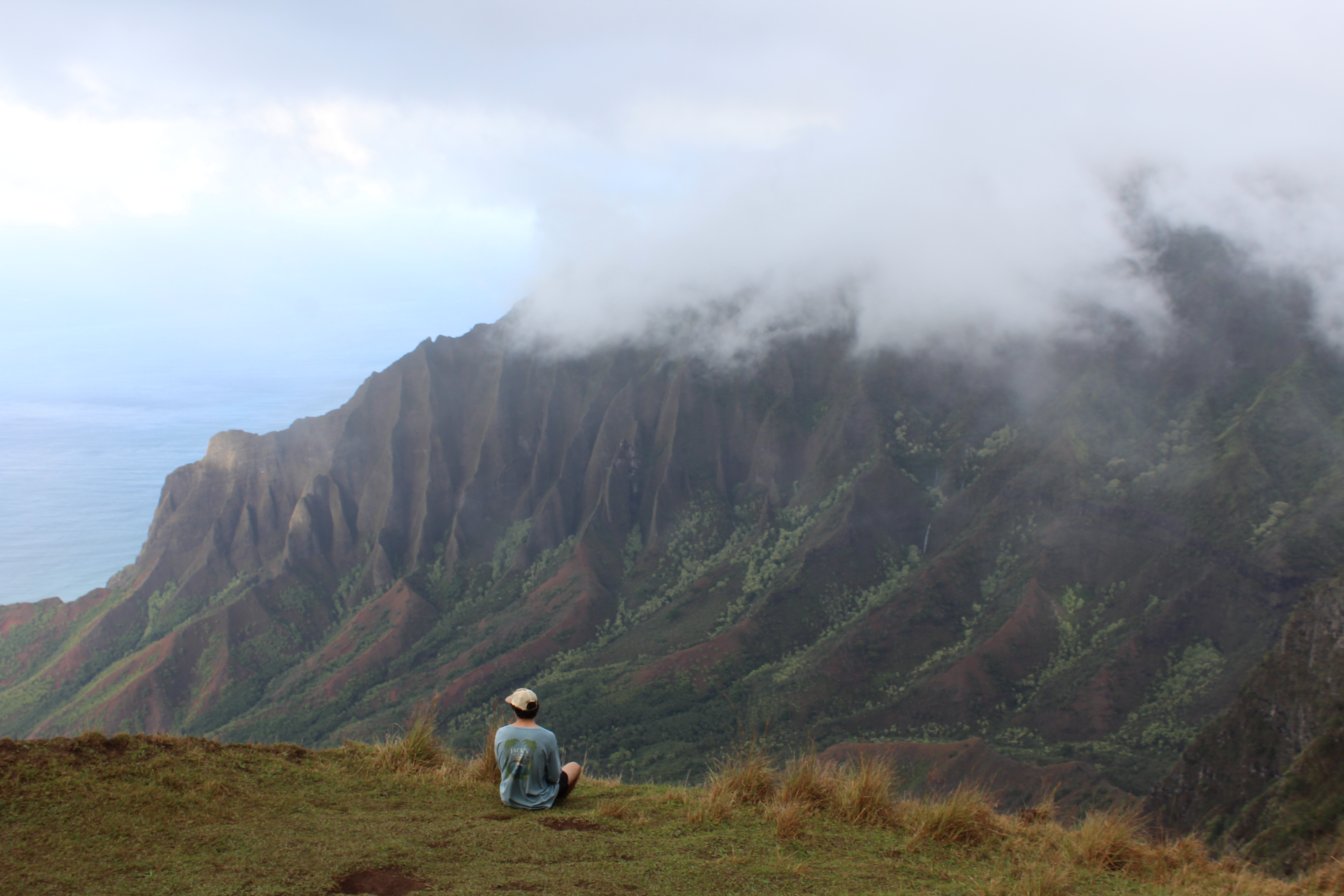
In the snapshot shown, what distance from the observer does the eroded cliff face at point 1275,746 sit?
877 inches

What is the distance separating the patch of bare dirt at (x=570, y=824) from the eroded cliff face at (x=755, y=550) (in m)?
32.1

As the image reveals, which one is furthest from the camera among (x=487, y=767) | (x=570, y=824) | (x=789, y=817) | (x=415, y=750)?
(x=415, y=750)

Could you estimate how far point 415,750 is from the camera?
1058cm

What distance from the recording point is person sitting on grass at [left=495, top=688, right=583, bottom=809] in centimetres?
869

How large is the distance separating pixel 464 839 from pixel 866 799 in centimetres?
430

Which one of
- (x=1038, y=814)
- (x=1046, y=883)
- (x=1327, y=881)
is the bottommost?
(x=1327, y=881)

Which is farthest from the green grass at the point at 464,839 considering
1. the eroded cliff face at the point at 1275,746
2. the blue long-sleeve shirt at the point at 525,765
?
the eroded cliff face at the point at 1275,746

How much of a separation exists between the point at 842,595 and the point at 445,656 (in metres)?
34.7

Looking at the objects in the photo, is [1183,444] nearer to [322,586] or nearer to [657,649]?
[657,649]

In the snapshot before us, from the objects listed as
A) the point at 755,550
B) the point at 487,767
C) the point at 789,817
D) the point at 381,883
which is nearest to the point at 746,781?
the point at 789,817

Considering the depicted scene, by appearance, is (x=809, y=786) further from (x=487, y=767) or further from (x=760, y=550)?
(x=760, y=550)

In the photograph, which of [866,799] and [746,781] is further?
[746,781]

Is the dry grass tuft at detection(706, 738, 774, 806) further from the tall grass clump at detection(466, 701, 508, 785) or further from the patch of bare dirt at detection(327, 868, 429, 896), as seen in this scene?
the patch of bare dirt at detection(327, 868, 429, 896)

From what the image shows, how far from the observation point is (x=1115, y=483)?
59219mm
